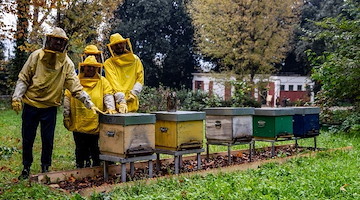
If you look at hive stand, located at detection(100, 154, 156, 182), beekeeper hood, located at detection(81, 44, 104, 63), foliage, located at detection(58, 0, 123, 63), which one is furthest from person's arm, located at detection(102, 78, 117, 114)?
foliage, located at detection(58, 0, 123, 63)

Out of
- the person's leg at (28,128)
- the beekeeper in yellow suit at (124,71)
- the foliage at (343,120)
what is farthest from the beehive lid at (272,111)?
the foliage at (343,120)

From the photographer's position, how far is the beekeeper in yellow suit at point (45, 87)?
5699mm

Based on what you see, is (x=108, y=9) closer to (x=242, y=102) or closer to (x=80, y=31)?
(x=80, y=31)

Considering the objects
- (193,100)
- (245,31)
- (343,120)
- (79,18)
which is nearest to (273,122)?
(343,120)

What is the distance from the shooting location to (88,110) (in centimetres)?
613

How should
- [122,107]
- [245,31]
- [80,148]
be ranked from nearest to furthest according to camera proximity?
[122,107], [80,148], [245,31]

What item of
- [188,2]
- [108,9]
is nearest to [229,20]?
[188,2]

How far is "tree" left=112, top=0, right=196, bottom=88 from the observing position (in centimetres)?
3206

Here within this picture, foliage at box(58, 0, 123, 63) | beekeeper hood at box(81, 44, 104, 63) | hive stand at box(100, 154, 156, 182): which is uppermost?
foliage at box(58, 0, 123, 63)

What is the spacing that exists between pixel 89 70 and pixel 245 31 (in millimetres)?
21453

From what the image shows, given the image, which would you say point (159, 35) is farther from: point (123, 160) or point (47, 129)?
point (123, 160)

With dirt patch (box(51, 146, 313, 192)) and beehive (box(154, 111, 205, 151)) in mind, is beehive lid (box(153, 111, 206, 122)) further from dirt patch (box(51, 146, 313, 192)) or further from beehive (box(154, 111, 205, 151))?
dirt patch (box(51, 146, 313, 192))

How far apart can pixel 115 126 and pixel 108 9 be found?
1226 cm

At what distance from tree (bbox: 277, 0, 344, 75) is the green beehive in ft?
57.2
